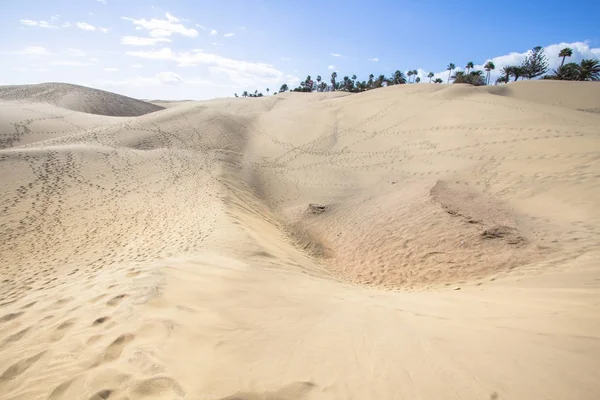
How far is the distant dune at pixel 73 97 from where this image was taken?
38.2 m

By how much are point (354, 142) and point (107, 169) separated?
13.8 metres

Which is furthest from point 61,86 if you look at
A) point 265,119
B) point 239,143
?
point 239,143

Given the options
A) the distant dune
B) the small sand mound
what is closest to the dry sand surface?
the small sand mound

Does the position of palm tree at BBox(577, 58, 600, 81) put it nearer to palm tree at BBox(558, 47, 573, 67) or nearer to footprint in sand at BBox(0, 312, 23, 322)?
palm tree at BBox(558, 47, 573, 67)

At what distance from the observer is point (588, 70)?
3559cm

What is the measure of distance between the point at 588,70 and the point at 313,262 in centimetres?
4787

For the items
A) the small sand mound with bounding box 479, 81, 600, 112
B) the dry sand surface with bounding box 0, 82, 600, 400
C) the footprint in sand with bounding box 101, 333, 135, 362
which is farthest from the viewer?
the small sand mound with bounding box 479, 81, 600, 112

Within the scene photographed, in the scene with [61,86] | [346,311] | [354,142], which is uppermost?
[61,86]

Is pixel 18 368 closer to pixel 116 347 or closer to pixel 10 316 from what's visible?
pixel 116 347

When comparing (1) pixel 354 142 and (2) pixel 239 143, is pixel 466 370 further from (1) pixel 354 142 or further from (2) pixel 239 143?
(2) pixel 239 143

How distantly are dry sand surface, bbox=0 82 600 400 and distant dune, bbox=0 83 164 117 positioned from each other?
2357cm

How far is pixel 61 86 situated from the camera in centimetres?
4428

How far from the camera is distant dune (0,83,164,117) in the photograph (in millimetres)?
38156

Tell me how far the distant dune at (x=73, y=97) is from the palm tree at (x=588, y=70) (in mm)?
63006
